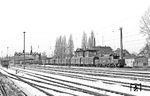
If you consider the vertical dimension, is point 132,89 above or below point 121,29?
below

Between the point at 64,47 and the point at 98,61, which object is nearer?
the point at 98,61

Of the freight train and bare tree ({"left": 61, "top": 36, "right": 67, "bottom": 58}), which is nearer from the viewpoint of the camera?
the freight train

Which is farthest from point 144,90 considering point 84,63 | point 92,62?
point 84,63

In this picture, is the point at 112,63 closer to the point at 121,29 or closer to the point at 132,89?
the point at 121,29

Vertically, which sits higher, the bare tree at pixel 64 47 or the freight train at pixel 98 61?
the bare tree at pixel 64 47

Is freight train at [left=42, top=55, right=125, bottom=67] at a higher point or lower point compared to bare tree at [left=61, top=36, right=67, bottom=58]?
lower

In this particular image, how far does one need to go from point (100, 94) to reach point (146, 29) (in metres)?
36.3

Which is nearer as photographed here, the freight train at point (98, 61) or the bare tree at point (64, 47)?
the freight train at point (98, 61)

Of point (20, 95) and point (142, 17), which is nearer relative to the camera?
point (20, 95)

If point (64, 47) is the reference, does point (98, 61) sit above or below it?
below

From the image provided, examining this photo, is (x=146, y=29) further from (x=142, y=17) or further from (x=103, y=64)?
(x=103, y=64)

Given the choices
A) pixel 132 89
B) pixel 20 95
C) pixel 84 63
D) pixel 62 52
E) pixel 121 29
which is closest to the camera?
pixel 20 95

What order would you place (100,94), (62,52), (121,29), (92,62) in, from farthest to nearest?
(62,52) → (92,62) → (121,29) → (100,94)

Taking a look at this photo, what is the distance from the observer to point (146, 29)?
49.2m
